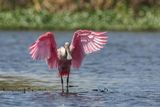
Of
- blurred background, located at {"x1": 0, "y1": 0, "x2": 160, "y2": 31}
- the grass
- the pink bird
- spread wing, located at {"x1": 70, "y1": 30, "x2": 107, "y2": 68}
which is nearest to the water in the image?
the pink bird

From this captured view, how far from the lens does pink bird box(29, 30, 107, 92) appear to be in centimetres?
1501

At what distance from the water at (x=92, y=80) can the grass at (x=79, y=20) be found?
34.0 ft

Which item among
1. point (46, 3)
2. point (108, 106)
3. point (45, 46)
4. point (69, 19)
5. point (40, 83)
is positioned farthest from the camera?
point (46, 3)

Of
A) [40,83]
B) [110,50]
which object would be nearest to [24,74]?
[40,83]

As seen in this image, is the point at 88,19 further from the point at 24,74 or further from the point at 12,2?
the point at 24,74

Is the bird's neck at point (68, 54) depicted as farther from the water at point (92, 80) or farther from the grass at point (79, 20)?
the grass at point (79, 20)

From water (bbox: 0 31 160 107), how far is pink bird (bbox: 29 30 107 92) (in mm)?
539

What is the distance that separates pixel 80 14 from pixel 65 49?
85.9ft

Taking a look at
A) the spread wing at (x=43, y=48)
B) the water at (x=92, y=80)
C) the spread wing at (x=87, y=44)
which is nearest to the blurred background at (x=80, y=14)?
the water at (x=92, y=80)

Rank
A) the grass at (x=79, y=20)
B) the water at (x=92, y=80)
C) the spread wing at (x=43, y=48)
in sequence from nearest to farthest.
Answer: the water at (x=92, y=80) → the spread wing at (x=43, y=48) → the grass at (x=79, y=20)

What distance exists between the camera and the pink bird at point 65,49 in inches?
591

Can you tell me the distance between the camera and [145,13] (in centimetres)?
4178

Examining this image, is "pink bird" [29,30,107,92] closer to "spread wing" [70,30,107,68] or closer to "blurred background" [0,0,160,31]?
"spread wing" [70,30,107,68]

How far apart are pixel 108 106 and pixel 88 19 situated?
27.4m
